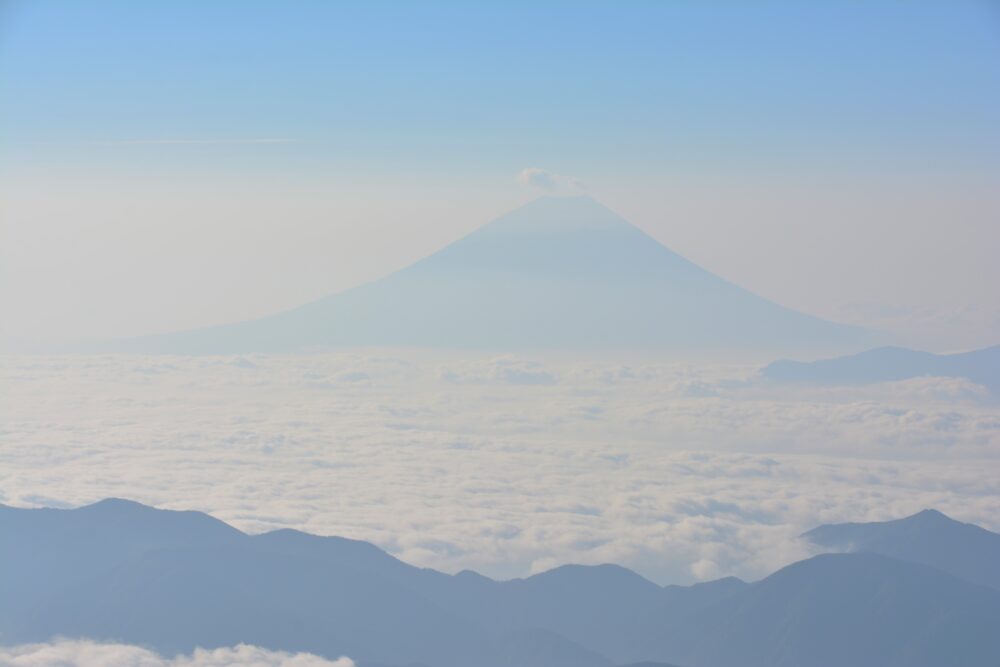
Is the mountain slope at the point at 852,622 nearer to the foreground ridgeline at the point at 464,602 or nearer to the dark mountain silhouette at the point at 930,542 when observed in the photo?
the foreground ridgeline at the point at 464,602

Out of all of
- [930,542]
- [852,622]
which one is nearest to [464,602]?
[852,622]

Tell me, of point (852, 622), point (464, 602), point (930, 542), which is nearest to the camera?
point (852, 622)

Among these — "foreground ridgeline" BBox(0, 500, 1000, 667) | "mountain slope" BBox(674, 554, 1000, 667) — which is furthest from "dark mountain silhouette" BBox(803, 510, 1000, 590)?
"mountain slope" BBox(674, 554, 1000, 667)

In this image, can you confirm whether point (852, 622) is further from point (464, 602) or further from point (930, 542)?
point (464, 602)

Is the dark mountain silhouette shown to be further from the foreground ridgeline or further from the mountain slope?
the mountain slope

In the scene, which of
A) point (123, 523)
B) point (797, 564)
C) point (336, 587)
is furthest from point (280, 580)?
point (797, 564)
